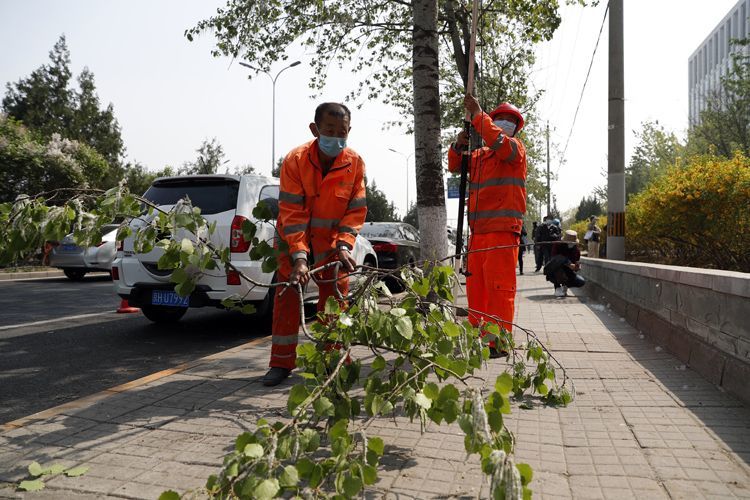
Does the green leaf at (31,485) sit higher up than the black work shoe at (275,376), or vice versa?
the black work shoe at (275,376)

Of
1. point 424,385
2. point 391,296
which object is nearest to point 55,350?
point 391,296

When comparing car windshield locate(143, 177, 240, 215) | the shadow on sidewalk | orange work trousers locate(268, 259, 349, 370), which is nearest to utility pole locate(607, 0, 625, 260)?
the shadow on sidewalk

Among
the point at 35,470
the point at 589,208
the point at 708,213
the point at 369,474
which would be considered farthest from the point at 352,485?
the point at 589,208

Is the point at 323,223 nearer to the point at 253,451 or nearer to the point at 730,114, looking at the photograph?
the point at 253,451

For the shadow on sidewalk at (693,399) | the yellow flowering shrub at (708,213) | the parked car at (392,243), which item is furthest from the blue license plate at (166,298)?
the yellow flowering shrub at (708,213)

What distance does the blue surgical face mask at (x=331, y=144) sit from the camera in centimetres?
423

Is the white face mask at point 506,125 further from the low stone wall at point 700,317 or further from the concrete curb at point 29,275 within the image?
the concrete curb at point 29,275

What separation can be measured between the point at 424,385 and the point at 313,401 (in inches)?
18.1

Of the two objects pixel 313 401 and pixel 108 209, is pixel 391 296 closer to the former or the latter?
pixel 313 401

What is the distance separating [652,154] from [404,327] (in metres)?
43.6

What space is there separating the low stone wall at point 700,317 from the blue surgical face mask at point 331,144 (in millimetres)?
2721

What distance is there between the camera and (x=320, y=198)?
426cm

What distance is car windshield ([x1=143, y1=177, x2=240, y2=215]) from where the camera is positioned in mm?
6582

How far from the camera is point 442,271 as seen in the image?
10.6 feet
